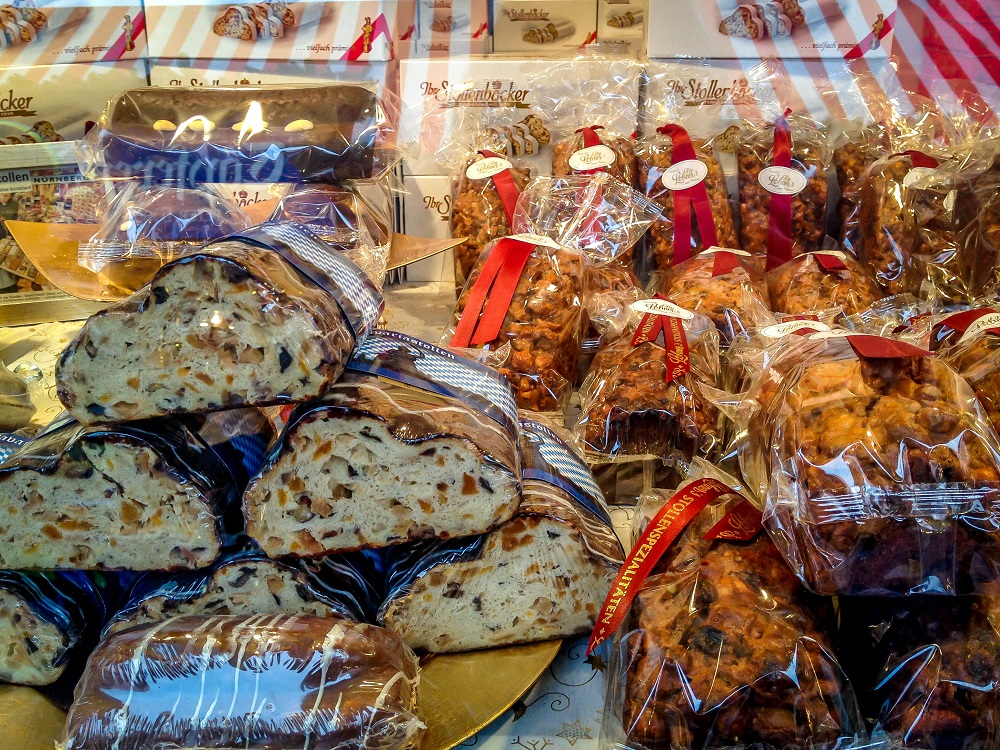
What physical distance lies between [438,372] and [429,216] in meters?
1.28

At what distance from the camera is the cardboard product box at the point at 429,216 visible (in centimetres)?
241

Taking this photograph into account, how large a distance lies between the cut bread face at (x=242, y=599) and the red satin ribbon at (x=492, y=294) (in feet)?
2.41

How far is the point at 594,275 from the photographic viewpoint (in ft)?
6.38

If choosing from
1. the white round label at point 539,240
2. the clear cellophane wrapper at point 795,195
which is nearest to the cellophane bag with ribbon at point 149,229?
the white round label at point 539,240

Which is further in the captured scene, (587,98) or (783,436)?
(587,98)

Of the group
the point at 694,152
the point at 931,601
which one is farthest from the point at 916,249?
the point at 931,601

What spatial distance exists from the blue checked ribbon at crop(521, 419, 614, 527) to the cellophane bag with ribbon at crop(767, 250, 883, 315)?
2.39 feet

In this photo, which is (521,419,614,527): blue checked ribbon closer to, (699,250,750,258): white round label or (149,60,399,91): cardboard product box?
(699,250,750,258): white round label

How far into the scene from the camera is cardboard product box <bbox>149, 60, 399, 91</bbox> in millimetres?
2398

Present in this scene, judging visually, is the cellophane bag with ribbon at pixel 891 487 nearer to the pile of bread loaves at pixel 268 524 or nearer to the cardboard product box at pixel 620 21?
the pile of bread loaves at pixel 268 524

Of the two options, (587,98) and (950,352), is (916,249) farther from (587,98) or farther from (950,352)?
(587,98)

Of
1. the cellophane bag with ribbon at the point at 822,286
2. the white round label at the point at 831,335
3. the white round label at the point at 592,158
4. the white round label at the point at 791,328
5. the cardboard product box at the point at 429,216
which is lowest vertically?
the cardboard product box at the point at 429,216

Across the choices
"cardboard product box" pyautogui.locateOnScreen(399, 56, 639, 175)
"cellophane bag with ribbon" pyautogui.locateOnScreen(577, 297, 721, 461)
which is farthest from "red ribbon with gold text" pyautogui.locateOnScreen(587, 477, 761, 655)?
"cardboard product box" pyautogui.locateOnScreen(399, 56, 639, 175)

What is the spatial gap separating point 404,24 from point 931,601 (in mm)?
2203
